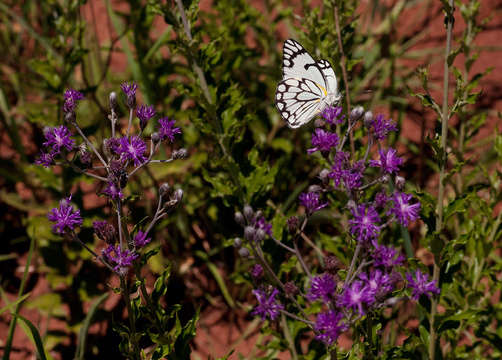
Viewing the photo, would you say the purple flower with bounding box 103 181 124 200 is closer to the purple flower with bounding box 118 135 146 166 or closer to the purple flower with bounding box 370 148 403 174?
the purple flower with bounding box 118 135 146 166

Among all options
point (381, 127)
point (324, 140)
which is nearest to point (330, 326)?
point (324, 140)

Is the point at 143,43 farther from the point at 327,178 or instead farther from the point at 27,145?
the point at 327,178

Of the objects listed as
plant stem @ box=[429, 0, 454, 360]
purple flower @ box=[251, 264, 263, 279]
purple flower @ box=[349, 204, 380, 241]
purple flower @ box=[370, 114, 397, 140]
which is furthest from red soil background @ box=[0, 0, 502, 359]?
purple flower @ box=[349, 204, 380, 241]

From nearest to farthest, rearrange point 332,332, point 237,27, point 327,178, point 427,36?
point 332,332 < point 327,178 < point 237,27 < point 427,36

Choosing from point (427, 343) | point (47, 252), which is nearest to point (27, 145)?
point (47, 252)

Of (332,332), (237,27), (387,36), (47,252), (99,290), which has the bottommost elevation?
(99,290)

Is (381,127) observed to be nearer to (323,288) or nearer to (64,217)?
(323,288)
